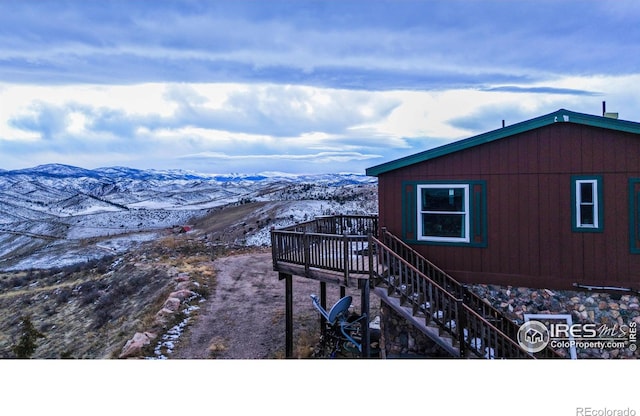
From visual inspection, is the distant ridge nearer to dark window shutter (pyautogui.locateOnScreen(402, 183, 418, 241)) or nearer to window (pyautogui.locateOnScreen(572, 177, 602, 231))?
dark window shutter (pyautogui.locateOnScreen(402, 183, 418, 241))

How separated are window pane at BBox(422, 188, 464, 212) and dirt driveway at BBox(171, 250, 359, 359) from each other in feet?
12.4

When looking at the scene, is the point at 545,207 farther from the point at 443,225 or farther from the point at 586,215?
the point at 443,225

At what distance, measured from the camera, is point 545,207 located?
5688 millimetres

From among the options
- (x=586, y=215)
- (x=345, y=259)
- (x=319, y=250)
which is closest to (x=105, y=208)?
(x=319, y=250)

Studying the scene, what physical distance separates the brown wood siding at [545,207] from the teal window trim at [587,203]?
2.2 inches

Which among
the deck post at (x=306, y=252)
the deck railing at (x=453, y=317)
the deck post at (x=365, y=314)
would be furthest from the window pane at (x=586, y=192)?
the deck post at (x=306, y=252)

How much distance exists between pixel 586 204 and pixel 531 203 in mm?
713

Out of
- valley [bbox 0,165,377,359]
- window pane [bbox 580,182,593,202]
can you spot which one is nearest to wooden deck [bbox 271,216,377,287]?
valley [bbox 0,165,377,359]

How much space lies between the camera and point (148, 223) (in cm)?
2858

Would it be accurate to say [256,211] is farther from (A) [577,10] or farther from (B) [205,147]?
(A) [577,10]
